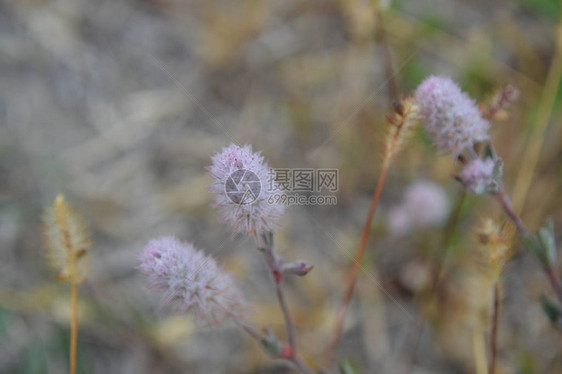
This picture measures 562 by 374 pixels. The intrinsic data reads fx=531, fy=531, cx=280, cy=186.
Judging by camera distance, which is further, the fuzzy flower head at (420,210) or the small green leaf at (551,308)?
the fuzzy flower head at (420,210)

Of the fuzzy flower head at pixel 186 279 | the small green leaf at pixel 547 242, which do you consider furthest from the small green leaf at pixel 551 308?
the fuzzy flower head at pixel 186 279

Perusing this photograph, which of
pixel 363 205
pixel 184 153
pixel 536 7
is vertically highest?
pixel 536 7

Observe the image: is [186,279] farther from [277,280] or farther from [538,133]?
[538,133]

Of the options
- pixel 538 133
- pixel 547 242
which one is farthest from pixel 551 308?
pixel 538 133

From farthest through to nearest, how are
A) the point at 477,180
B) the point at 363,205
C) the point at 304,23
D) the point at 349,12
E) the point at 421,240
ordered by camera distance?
the point at 304,23
the point at 349,12
the point at 363,205
the point at 421,240
the point at 477,180

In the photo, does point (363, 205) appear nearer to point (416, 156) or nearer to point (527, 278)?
point (416, 156)

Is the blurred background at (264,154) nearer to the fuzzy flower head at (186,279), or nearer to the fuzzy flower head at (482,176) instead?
the fuzzy flower head at (482,176)

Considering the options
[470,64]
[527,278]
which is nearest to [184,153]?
[470,64]
